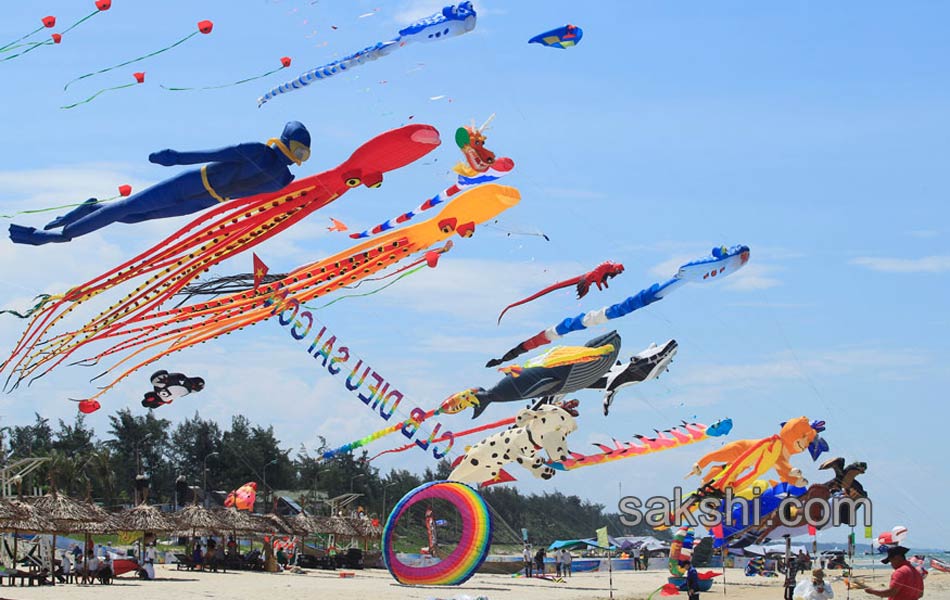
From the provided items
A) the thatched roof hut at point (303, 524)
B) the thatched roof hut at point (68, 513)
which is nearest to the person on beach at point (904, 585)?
the thatched roof hut at point (68, 513)

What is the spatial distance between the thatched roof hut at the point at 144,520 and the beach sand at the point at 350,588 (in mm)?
1193

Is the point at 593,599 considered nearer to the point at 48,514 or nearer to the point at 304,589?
the point at 304,589

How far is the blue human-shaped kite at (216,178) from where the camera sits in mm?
17812

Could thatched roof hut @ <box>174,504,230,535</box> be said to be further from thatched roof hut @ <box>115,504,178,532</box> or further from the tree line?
the tree line

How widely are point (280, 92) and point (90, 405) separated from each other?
275 inches

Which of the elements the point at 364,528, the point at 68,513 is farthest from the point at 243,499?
the point at 68,513

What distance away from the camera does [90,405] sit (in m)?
21.6

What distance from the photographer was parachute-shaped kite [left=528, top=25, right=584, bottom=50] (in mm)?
18703

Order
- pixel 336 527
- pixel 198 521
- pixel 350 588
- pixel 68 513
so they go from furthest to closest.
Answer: pixel 336 527
pixel 198 521
pixel 68 513
pixel 350 588

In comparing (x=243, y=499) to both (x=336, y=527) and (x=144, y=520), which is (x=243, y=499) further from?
(x=144, y=520)

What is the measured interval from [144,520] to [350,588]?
6.88 meters

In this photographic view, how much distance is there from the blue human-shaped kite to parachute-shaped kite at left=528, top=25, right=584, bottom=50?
158 inches

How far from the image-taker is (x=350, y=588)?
83.5 ft

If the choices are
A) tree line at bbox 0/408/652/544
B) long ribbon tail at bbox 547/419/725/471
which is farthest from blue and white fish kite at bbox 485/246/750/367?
tree line at bbox 0/408/652/544
